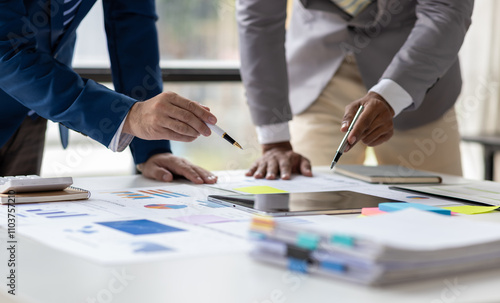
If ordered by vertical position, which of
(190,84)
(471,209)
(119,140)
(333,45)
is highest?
(333,45)

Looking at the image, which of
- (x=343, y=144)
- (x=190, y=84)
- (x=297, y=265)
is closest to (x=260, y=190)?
(x=343, y=144)

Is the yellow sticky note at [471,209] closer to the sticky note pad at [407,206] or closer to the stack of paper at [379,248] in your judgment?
the sticky note pad at [407,206]

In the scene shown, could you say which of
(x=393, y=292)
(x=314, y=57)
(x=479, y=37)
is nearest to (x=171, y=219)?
(x=393, y=292)

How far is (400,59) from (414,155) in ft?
1.21

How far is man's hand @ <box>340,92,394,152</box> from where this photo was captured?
4.67ft

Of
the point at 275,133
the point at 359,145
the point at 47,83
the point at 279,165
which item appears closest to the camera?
the point at 47,83

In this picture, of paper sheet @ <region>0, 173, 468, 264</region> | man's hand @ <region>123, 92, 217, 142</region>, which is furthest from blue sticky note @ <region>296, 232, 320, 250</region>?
man's hand @ <region>123, 92, 217, 142</region>

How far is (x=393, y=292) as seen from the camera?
0.64 meters

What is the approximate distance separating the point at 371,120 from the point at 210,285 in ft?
2.87

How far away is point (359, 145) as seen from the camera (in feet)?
6.39

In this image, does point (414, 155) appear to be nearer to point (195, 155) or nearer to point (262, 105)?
point (262, 105)

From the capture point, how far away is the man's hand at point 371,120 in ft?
4.67

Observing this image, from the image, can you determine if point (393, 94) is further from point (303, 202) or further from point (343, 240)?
point (343, 240)

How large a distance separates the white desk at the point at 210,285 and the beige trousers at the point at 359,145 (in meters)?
1.17
